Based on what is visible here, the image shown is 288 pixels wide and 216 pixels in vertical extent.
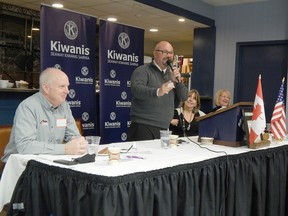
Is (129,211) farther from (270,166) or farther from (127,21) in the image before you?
(127,21)

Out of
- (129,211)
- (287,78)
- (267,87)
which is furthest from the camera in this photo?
(267,87)

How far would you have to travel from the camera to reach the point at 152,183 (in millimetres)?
1519

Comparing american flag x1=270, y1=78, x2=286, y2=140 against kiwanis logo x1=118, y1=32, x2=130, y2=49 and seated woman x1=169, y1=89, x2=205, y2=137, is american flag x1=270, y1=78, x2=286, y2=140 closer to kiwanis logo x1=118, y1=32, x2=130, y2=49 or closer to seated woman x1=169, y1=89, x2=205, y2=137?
seated woman x1=169, y1=89, x2=205, y2=137

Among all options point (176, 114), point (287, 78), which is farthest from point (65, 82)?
point (287, 78)

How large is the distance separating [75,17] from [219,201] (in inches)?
118

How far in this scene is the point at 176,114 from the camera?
381 cm

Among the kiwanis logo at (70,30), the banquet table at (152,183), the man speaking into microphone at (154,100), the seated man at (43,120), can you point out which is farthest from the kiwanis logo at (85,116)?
the banquet table at (152,183)

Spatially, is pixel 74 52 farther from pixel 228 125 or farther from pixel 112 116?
pixel 228 125

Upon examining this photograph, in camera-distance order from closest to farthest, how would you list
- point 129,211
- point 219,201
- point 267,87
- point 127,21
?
point 129,211 → point 219,201 → point 267,87 → point 127,21

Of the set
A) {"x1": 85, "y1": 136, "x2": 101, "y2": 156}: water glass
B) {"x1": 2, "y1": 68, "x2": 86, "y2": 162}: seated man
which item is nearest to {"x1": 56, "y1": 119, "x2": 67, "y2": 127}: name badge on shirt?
{"x1": 2, "y1": 68, "x2": 86, "y2": 162}: seated man

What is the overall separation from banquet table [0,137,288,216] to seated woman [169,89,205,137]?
1.33 meters

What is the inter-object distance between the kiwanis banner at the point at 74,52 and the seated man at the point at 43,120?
5.59 feet

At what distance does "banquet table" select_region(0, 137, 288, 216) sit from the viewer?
1427 mm

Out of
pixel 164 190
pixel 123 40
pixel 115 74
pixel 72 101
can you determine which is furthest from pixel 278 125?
pixel 123 40
